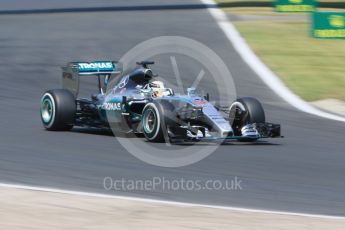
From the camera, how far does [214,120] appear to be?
12602mm

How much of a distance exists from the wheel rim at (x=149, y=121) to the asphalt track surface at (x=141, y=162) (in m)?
0.43

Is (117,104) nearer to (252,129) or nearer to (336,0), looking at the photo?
(252,129)

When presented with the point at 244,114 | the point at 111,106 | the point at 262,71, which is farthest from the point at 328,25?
the point at 111,106

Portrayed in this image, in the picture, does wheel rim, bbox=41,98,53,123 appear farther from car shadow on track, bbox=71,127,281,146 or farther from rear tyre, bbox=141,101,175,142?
rear tyre, bbox=141,101,175,142

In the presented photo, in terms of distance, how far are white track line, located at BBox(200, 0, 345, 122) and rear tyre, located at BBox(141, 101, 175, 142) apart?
4.52 metres

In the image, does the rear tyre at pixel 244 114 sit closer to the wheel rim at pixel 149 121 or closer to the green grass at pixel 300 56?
the wheel rim at pixel 149 121

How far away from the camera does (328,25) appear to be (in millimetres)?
19844

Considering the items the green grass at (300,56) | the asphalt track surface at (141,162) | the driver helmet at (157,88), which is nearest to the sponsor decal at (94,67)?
Answer: the asphalt track surface at (141,162)

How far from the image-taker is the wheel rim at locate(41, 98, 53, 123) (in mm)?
14188

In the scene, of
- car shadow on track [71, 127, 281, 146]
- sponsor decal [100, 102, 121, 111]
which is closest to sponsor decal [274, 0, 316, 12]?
car shadow on track [71, 127, 281, 146]

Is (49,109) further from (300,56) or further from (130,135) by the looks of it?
(300,56)

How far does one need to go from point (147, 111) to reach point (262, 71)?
855cm

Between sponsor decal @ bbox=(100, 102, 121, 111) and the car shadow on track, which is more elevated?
sponsor decal @ bbox=(100, 102, 121, 111)

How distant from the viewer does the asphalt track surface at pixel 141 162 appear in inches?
380
